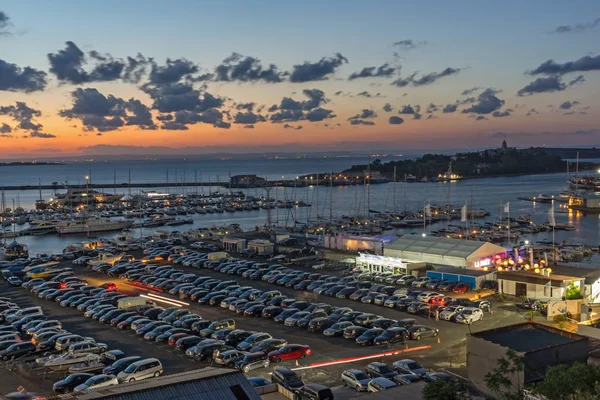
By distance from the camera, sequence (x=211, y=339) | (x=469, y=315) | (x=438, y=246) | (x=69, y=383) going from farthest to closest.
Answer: (x=438, y=246) → (x=469, y=315) → (x=211, y=339) → (x=69, y=383)

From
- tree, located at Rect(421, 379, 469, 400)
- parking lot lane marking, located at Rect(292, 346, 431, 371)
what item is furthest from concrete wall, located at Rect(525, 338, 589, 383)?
parking lot lane marking, located at Rect(292, 346, 431, 371)

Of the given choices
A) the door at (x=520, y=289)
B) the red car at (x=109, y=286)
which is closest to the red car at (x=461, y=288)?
the door at (x=520, y=289)

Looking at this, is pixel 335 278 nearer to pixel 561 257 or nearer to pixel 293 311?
pixel 293 311

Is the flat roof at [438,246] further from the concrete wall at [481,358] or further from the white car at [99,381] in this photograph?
the white car at [99,381]

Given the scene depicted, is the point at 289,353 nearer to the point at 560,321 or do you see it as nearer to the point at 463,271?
the point at 560,321

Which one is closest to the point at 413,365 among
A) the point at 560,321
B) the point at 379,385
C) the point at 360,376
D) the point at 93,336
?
the point at 360,376
